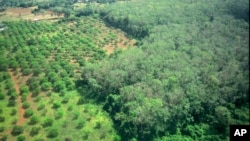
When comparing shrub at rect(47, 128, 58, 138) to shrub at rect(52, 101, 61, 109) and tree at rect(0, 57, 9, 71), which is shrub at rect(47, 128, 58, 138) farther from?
tree at rect(0, 57, 9, 71)

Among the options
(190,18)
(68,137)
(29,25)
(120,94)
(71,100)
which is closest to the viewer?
(68,137)

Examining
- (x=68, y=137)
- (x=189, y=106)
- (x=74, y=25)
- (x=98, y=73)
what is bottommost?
(x=68, y=137)

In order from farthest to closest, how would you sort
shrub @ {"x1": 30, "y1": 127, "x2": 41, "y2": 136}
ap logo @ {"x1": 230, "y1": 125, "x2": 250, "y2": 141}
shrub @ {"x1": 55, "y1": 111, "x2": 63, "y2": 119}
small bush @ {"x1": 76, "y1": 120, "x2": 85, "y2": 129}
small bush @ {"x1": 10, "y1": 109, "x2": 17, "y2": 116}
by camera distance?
small bush @ {"x1": 10, "y1": 109, "x2": 17, "y2": 116} < shrub @ {"x1": 55, "y1": 111, "x2": 63, "y2": 119} < small bush @ {"x1": 76, "y1": 120, "x2": 85, "y2": 129} < shrub @ {"x1": 30, "y1": 127, "x2": 41, "y2": 136} < ap logo @ {"x1": 230, "y1": 125, "x2": 250, "y2": 141}

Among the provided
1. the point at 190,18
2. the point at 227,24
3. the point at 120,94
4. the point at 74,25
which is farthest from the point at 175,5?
the point at 120,94

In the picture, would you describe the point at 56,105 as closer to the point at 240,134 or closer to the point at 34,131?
the point at 34,131

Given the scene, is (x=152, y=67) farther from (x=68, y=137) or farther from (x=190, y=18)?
(x=190, y=18)

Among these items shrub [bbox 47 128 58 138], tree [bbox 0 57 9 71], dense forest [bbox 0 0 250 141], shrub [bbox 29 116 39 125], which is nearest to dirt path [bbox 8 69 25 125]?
tree [bbox 0 57 9 71]
